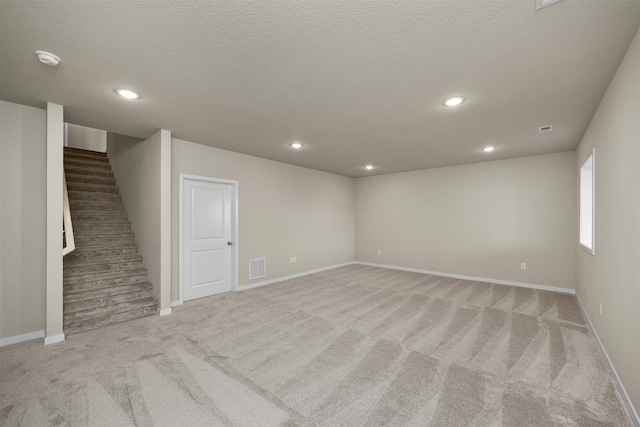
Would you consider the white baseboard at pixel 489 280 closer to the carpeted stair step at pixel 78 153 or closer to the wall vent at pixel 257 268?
the wall vent at pixel 257 268

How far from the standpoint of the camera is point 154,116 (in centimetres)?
318

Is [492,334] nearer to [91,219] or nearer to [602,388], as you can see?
[602,388]

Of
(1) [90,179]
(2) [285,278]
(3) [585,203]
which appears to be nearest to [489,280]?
(3) [585,203]

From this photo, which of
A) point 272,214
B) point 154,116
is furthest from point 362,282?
point 154,116

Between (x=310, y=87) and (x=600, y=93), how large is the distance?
2786mm

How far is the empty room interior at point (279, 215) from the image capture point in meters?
1.73

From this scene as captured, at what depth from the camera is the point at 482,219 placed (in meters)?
5.54

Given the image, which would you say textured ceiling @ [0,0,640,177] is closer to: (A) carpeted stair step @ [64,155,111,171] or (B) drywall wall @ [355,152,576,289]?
(B) drywall wall @ [355,152,576,289]

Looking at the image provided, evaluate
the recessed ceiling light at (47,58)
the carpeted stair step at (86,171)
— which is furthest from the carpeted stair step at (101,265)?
the recessed ceiling light at (47,58)

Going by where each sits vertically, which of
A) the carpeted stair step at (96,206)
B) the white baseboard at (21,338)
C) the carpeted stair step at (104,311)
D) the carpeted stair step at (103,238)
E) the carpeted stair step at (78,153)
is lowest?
the white baseboard at (21,338)

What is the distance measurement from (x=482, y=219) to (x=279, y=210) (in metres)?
4.35

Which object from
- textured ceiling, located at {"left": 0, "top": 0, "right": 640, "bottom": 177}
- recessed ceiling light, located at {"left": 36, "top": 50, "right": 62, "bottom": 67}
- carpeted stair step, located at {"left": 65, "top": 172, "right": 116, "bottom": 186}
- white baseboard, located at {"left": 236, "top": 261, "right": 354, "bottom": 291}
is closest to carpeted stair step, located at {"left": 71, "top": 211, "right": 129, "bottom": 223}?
carpeted stair step, located at {"left": 65, "top": 172, "right": 116, "bottom": 186}

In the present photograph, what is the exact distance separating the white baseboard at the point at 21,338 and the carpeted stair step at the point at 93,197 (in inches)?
97.5

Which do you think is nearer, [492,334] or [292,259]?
[492,334]
